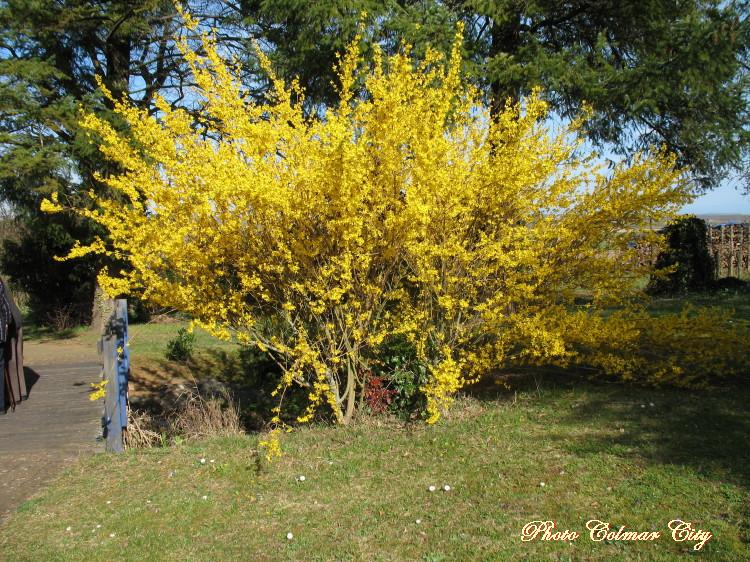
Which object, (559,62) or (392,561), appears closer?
(392,561)

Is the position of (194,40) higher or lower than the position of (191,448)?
higher

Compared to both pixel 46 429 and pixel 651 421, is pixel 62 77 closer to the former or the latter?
pixel 46 429

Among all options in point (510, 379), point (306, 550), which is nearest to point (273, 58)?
point (510, 379)

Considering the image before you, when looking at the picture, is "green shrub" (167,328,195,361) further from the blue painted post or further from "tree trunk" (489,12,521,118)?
"tree trunk" (489,12,521,118)

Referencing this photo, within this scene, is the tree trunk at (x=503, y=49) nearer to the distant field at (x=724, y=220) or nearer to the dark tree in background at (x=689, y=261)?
the dark tree in background at (x=689, y=261)

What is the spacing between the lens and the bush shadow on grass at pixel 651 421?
4098 millimetres

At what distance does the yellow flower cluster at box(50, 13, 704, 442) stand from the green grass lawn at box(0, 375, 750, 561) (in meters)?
0.42

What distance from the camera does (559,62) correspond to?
23.0ft

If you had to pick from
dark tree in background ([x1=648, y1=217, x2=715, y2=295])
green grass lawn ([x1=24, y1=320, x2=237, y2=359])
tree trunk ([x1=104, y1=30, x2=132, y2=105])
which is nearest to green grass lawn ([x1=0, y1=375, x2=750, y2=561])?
green grass lawn ([x1=24, y1=320, x2=237, y2=359])

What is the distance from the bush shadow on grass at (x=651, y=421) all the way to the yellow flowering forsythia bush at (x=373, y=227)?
50cm

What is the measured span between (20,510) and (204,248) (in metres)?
2.29

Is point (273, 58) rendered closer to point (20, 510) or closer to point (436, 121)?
point (436, 121)

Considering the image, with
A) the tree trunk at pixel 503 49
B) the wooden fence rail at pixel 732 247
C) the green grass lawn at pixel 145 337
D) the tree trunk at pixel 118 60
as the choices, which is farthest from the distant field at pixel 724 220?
the tree trunk at pixel 118 60

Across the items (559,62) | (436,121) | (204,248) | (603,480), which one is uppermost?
(559,62)
